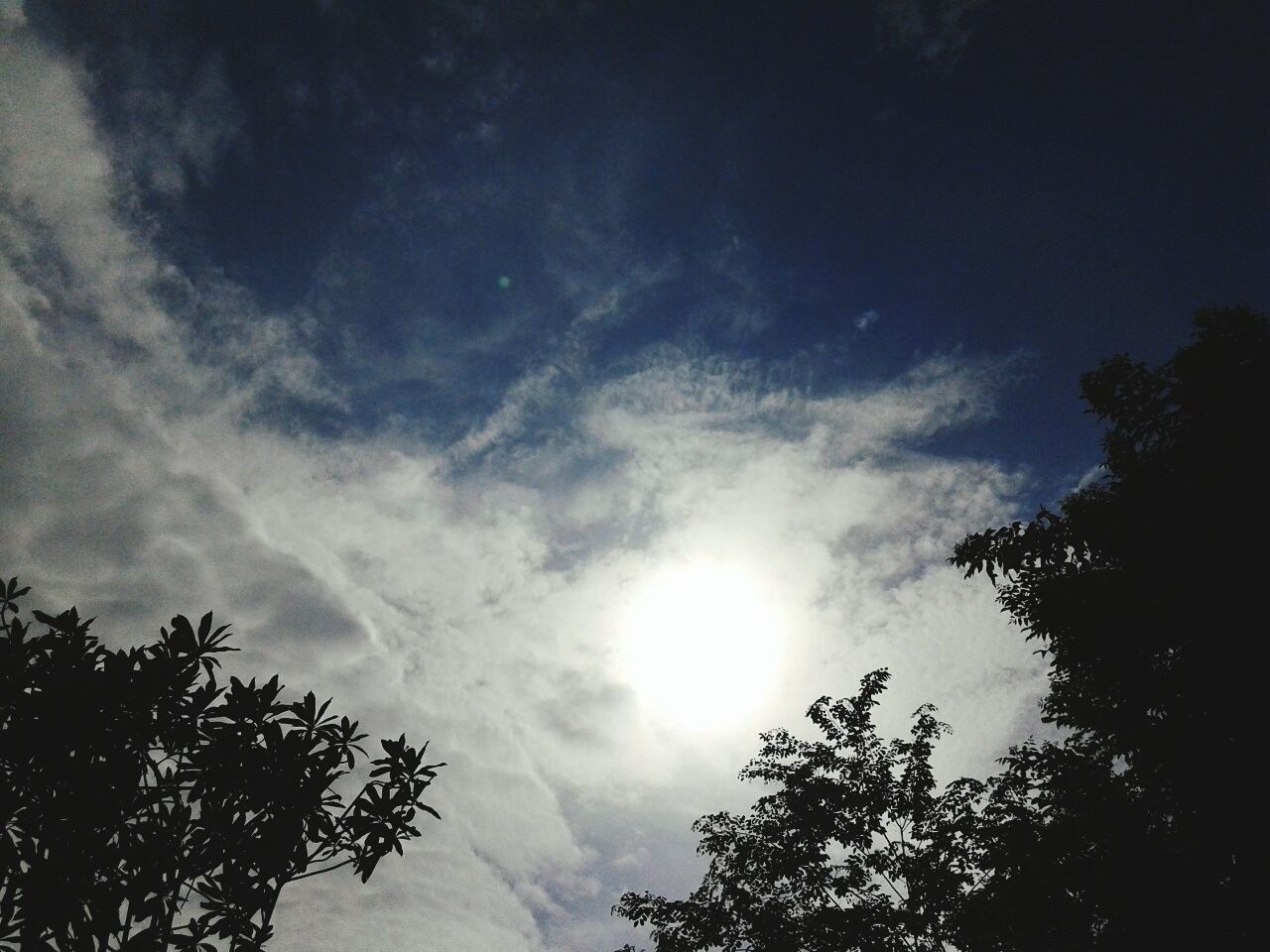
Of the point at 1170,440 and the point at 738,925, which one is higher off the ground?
the point at 1170,440

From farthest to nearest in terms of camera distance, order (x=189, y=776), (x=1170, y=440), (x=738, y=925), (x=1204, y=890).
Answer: (x=738, y=925) < (x=189, y=776) < (x=1170, y=440) < (x=1204, y=890)

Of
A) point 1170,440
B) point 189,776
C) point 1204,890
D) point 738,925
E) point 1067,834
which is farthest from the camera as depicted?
point 738,925

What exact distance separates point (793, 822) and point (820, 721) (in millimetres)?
2776

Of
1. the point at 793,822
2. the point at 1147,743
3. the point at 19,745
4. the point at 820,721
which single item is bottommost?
the point at 1147,743

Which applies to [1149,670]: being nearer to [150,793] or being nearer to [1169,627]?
[1169,627]

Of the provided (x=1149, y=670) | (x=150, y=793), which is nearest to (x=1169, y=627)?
(x=1149, y=670)

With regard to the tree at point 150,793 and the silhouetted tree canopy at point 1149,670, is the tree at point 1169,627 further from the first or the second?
the tree at point 150,793

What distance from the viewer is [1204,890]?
7.79 meters

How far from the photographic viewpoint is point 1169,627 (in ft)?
28.8

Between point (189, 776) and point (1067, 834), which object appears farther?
point (189, 776)

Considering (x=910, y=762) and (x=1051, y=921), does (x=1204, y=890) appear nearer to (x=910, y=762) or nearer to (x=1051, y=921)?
(x=1051, y=921)

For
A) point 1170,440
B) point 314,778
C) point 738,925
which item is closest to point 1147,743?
point 1170,440

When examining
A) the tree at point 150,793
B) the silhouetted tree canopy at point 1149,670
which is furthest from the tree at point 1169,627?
the tree at point 150,793

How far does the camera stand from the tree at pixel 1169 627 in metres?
7.95
